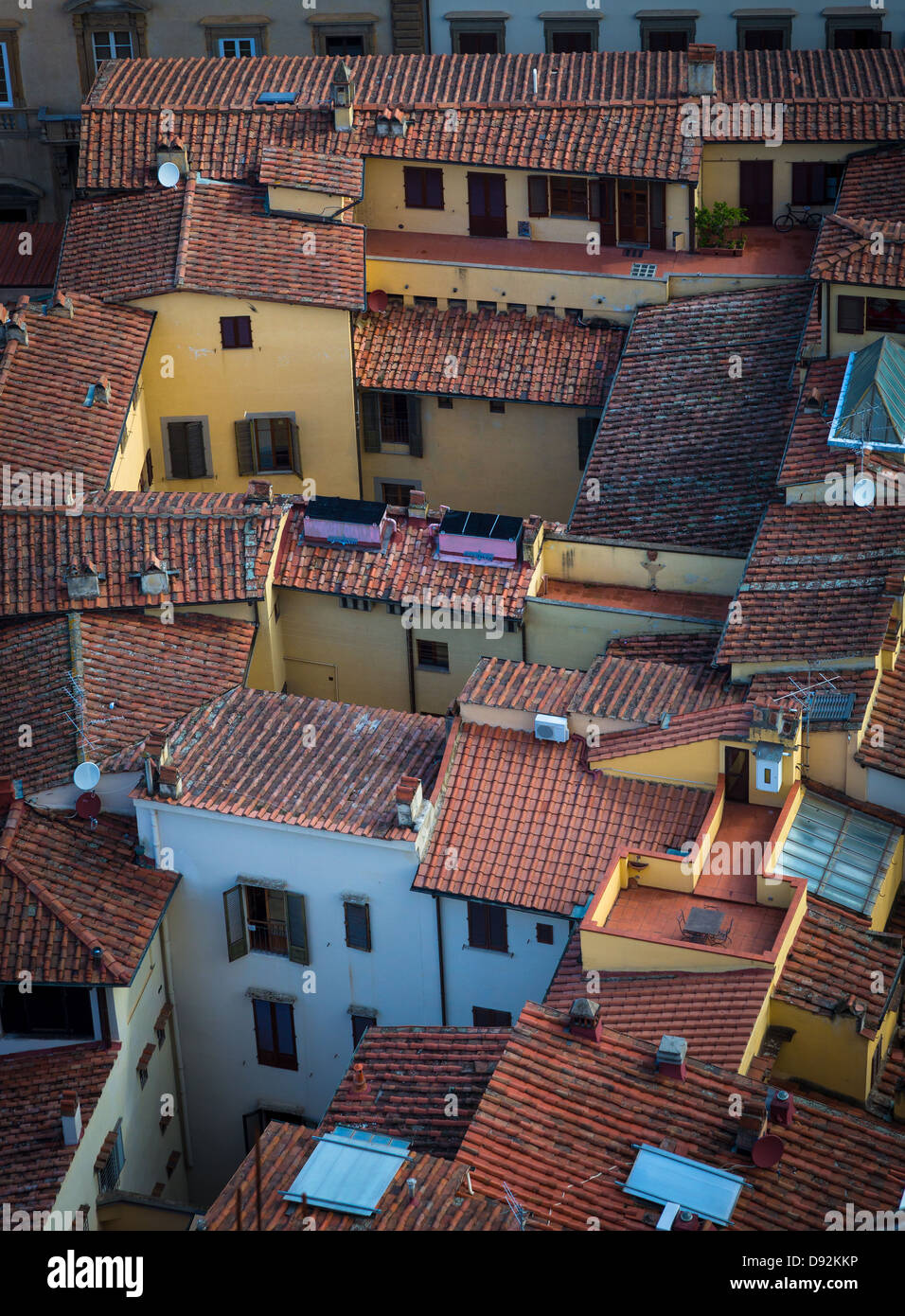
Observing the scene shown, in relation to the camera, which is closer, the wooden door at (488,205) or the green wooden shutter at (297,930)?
the green wooden shutter at (297,930)

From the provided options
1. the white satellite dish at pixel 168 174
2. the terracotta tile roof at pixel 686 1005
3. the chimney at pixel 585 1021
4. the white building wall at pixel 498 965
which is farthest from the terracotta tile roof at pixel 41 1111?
the white satellite dish at pixel 168 174

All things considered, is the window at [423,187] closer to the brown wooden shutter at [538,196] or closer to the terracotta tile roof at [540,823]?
the brown wooden shutter at [538,196]

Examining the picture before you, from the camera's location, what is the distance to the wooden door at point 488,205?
61469mm

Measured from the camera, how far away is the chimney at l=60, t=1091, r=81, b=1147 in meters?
39.1

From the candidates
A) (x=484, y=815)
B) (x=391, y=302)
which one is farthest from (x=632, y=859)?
(x=391, y=302)

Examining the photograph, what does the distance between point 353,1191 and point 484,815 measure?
1161 cm

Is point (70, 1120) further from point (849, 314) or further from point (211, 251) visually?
point (849, 314)

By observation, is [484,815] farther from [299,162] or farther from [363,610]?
[299,162]

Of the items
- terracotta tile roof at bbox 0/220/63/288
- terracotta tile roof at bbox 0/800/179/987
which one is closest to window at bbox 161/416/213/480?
terracotta tile roof at bbox 0/220/63/288

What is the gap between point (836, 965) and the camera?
39.8 metres

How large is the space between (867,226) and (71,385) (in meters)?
22.3

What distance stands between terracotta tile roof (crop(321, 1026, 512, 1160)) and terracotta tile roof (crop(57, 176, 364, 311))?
82.1 ft

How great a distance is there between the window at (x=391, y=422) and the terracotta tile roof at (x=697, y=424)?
661cm

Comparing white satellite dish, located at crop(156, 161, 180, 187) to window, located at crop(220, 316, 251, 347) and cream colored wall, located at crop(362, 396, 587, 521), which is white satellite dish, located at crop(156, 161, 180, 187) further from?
cream colored wall, located at crop(362, 396, 587, 521)
